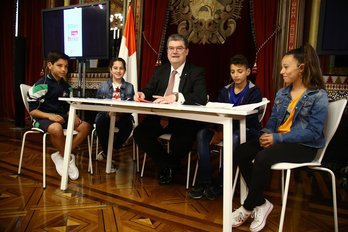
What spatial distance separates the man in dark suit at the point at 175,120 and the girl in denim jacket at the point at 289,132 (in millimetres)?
525

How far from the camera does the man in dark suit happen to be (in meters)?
2.06

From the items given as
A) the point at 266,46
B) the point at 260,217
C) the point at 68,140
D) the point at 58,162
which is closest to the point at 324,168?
the point at 260,217

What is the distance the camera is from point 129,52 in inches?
149

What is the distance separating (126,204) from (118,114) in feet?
3.01

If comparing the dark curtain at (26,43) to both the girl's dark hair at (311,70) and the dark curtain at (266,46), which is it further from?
the girl's dark hair at (311,70)

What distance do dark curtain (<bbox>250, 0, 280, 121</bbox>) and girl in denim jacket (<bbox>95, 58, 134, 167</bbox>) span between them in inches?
60.0

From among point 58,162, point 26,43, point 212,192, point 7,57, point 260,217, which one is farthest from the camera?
point 7,57

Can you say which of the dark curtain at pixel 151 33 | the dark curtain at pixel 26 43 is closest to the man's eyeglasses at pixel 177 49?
the dark curtain at pixel 151 33

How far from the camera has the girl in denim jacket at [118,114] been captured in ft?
8.39

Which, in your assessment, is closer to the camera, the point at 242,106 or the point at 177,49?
the point at 242,106

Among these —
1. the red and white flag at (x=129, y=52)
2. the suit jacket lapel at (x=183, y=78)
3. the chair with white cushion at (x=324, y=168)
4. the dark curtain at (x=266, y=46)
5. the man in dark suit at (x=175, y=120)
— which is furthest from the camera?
the red and white flag at (x=129, y=52)

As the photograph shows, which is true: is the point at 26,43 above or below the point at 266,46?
above

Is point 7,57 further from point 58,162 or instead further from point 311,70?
point 311,70

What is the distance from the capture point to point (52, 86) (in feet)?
7.48
